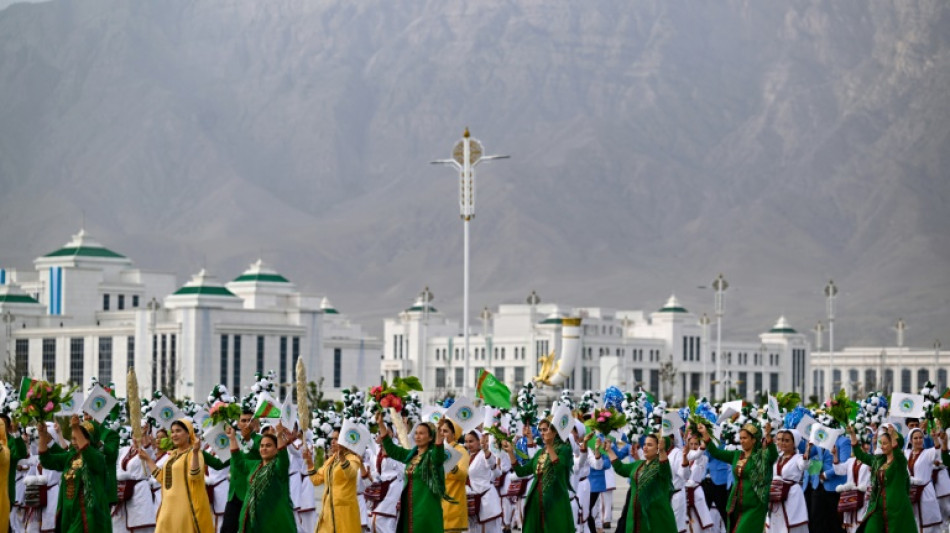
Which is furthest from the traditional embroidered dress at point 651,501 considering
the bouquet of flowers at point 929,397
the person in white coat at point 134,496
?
the person in white coat at point 134,496

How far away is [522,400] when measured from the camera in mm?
21312

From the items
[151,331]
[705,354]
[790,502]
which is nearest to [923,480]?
[790,502]

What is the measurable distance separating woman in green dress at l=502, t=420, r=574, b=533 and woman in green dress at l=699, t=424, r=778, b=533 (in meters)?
1.38

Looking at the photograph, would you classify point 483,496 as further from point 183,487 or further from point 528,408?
point 183,487

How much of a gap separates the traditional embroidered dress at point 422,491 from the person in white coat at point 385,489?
3.29 m

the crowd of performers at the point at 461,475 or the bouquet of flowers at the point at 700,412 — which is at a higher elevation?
the bouquet of flowers at the point at 700,412

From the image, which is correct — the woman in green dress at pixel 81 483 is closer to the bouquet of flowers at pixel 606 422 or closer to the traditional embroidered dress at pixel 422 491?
the traditional embroidered dress at pixel 422 491

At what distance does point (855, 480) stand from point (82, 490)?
8.69 m

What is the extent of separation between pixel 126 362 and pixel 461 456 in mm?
90129

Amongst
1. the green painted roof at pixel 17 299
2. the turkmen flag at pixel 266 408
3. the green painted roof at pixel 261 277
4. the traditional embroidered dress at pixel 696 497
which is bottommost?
the traditional embroidered dress at pixel 696 497

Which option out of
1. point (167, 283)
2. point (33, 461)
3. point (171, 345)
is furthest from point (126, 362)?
point (33, 461)

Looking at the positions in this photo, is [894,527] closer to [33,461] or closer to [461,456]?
[461,456]

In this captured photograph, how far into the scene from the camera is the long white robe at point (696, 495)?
2273 centimetres

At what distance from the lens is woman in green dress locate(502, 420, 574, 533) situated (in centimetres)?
1861
